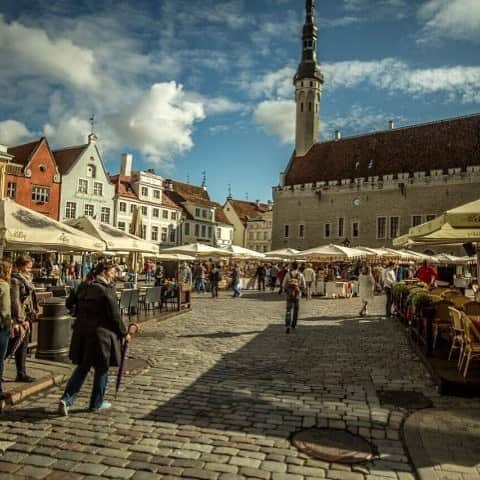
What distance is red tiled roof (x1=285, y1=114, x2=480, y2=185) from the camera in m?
44.9

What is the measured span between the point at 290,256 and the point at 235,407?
71.9ft

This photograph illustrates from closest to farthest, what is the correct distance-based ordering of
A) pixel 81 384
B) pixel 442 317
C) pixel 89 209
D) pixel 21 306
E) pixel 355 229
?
pixel 81 384, pixel 21 306, pixel 442 317, pixel 89 209, pixel 355 229

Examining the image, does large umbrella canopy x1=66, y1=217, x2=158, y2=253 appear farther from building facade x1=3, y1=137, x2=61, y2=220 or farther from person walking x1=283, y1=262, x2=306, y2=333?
building facade x1=3, y1=137, x2=61, y2=220

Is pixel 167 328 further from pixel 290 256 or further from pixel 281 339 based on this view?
pixel 290 256

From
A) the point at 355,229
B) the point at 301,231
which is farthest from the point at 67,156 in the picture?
the point at 355,229

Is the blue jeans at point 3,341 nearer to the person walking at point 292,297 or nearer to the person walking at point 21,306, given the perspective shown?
the person walking at point 21,306

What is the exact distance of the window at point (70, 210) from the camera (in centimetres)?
4240

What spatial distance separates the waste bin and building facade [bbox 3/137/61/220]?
110 ft

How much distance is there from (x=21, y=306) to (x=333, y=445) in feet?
14.6

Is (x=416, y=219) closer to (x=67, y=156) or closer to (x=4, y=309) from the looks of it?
(x=67, y=156)

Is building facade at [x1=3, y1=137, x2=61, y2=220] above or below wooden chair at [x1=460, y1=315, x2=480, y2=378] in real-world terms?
above

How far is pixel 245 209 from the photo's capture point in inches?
2975

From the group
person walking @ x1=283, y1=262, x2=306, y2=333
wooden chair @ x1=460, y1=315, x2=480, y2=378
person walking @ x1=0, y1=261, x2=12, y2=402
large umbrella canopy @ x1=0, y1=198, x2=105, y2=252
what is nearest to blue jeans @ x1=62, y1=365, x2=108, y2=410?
person walking @ x1=0, y1=261, x2=12, y2=402

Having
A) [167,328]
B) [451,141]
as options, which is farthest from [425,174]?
[167,328]
